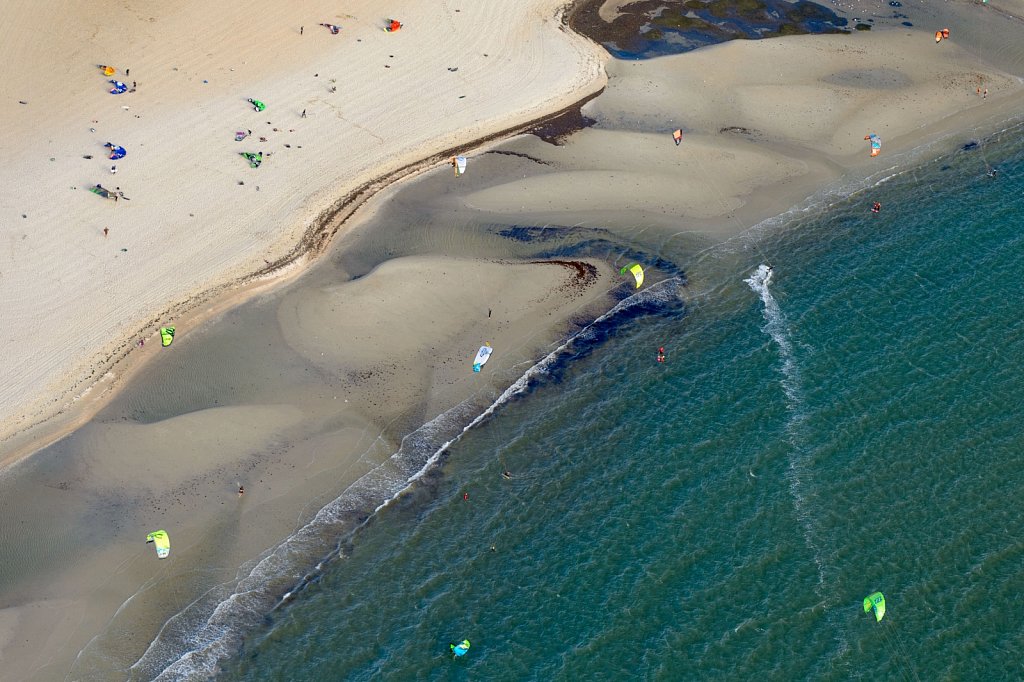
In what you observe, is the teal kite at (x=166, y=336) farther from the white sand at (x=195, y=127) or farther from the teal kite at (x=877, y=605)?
the teal kite at (x=877, y=605)

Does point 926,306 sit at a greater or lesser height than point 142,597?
greater

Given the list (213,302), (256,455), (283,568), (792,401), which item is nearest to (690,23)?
(792,401)

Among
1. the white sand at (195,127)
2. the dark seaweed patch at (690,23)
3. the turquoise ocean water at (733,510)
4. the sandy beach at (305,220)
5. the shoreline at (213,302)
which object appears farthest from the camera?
the dark seaweed patch at (690,23)

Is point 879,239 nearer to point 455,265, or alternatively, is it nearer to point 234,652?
point 455,265

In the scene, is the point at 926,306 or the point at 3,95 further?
the point at 3,95

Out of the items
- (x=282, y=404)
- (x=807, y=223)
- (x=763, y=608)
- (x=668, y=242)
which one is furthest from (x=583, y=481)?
(x=807, y=223)

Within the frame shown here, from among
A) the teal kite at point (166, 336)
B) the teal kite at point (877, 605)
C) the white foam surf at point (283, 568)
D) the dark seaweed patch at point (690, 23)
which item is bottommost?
the white foam surf at point (283, 568)

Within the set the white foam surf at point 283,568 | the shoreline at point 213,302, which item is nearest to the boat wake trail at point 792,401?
the white foam surf at point 283,568
